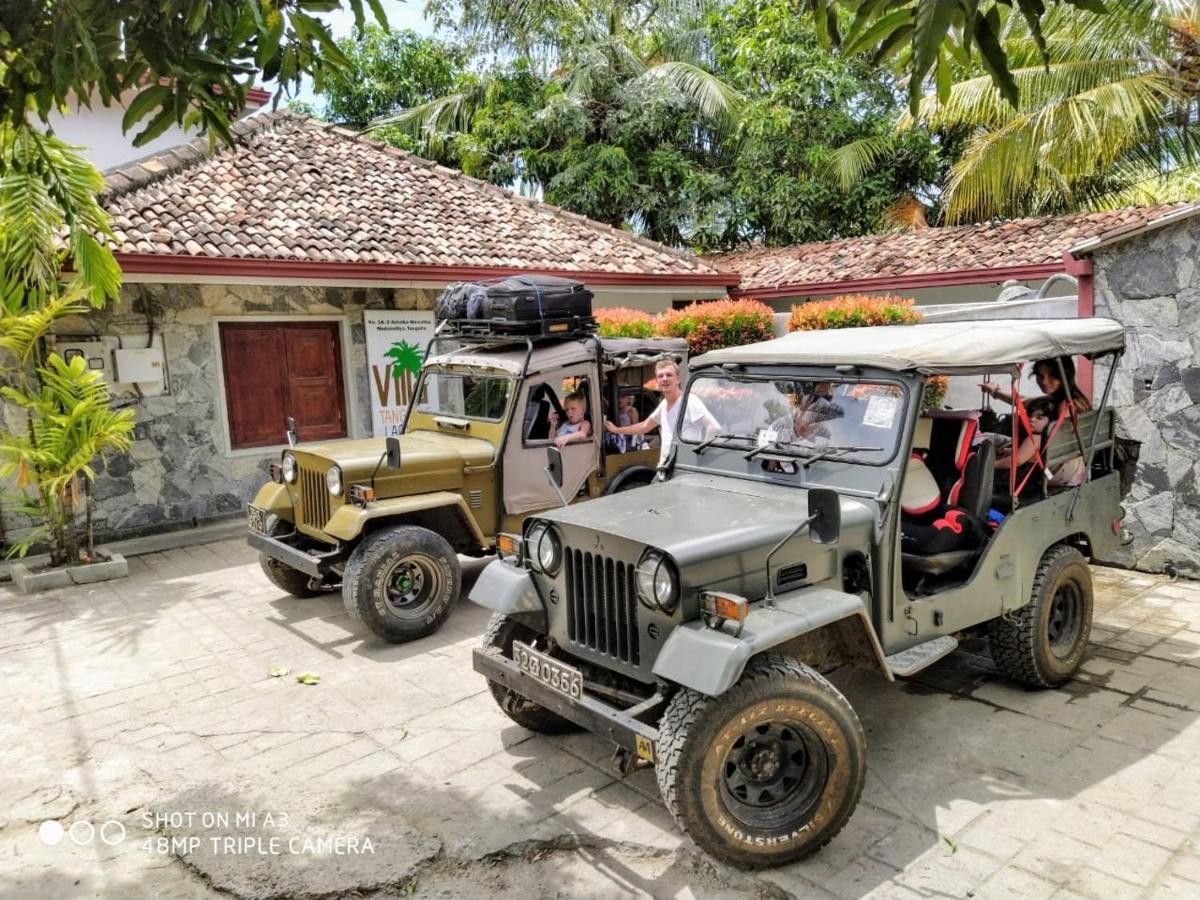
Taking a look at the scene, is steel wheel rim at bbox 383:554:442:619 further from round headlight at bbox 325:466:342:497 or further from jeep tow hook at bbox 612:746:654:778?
jeep tow hook at bbox 612:746:654:778

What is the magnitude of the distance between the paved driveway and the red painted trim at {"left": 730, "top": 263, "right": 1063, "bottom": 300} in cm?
630

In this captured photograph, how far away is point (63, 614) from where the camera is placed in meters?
6.82

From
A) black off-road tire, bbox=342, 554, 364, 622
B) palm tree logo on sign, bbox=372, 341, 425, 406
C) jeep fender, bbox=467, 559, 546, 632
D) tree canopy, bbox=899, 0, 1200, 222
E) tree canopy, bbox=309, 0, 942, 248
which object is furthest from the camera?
tree canopy, bbox=309, 0, 942, 248

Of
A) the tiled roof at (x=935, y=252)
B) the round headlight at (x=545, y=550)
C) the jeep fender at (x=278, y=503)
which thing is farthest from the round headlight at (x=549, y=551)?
the tiled roof at (x=935, y=252)

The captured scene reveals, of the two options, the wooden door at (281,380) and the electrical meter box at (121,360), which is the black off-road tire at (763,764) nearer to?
the electrical meter box at (121,360)

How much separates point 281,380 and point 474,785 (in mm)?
7149

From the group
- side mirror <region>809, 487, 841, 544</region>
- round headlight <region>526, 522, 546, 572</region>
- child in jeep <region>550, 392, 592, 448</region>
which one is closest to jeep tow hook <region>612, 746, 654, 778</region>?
round headlight <region>526, 522, 546, 572</region>

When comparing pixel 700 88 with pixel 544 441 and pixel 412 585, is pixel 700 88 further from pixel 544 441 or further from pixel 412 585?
pixel 412 585

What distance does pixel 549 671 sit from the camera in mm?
3684

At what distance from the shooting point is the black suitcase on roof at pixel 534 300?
6.61m

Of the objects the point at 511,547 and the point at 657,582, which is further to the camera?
the point at 511,547

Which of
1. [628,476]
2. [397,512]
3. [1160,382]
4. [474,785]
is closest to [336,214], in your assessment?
[628,476]

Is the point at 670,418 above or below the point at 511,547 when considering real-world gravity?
above

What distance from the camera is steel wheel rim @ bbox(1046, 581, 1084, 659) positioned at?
496 centimetres
